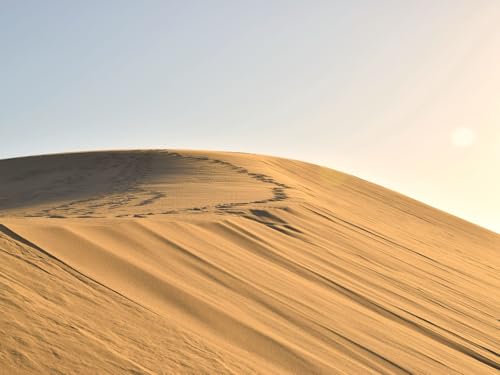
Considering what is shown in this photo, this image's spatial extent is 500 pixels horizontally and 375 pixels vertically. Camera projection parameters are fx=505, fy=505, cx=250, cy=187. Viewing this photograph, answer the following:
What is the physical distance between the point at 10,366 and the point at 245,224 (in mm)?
4113

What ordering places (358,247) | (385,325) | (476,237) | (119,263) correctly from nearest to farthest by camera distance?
(119,263)
(385,325)
(358,247)
(476,237)

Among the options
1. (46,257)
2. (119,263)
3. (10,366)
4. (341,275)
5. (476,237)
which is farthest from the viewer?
(476,237)

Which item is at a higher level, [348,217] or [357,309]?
[348,217]

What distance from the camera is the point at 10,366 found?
6.64 ft

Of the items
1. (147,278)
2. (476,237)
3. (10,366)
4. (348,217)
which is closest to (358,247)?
(348,217)

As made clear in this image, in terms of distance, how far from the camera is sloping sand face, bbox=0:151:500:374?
254 cm

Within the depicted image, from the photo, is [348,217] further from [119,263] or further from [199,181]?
[119,263]

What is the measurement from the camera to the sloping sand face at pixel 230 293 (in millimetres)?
2539

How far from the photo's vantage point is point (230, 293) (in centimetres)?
380

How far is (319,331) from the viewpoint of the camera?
3.55 metres

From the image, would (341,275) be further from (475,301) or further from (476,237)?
(476,237)

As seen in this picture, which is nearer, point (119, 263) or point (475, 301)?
point (119, 263)

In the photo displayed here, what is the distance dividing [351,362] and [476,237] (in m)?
11.7

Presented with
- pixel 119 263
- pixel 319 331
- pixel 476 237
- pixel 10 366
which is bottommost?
pixel 10 366
